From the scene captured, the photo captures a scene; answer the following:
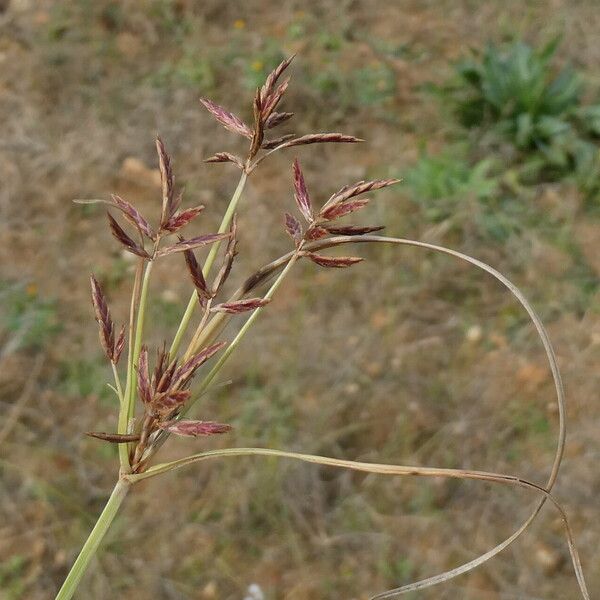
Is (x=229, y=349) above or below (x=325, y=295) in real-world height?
above

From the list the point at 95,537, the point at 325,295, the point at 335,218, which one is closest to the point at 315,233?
the point at 335,218

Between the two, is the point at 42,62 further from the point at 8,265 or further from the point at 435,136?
the point at 435,136

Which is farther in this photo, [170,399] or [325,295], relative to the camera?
[325,295]

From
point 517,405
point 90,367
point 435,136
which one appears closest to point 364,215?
point 435,136

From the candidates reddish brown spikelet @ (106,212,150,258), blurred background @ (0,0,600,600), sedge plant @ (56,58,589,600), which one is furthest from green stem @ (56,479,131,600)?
blurred background @ (0,0,600,600)

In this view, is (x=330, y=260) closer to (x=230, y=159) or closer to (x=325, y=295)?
(x=230, y=159)

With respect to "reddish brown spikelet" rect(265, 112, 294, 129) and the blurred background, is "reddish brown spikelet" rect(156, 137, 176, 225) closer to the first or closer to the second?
"reddish brown spikelet" rect(265, 112, 294, 129)

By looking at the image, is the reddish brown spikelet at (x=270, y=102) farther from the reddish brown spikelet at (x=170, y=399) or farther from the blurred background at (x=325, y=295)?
the blurred background at (x=325, y=295)
